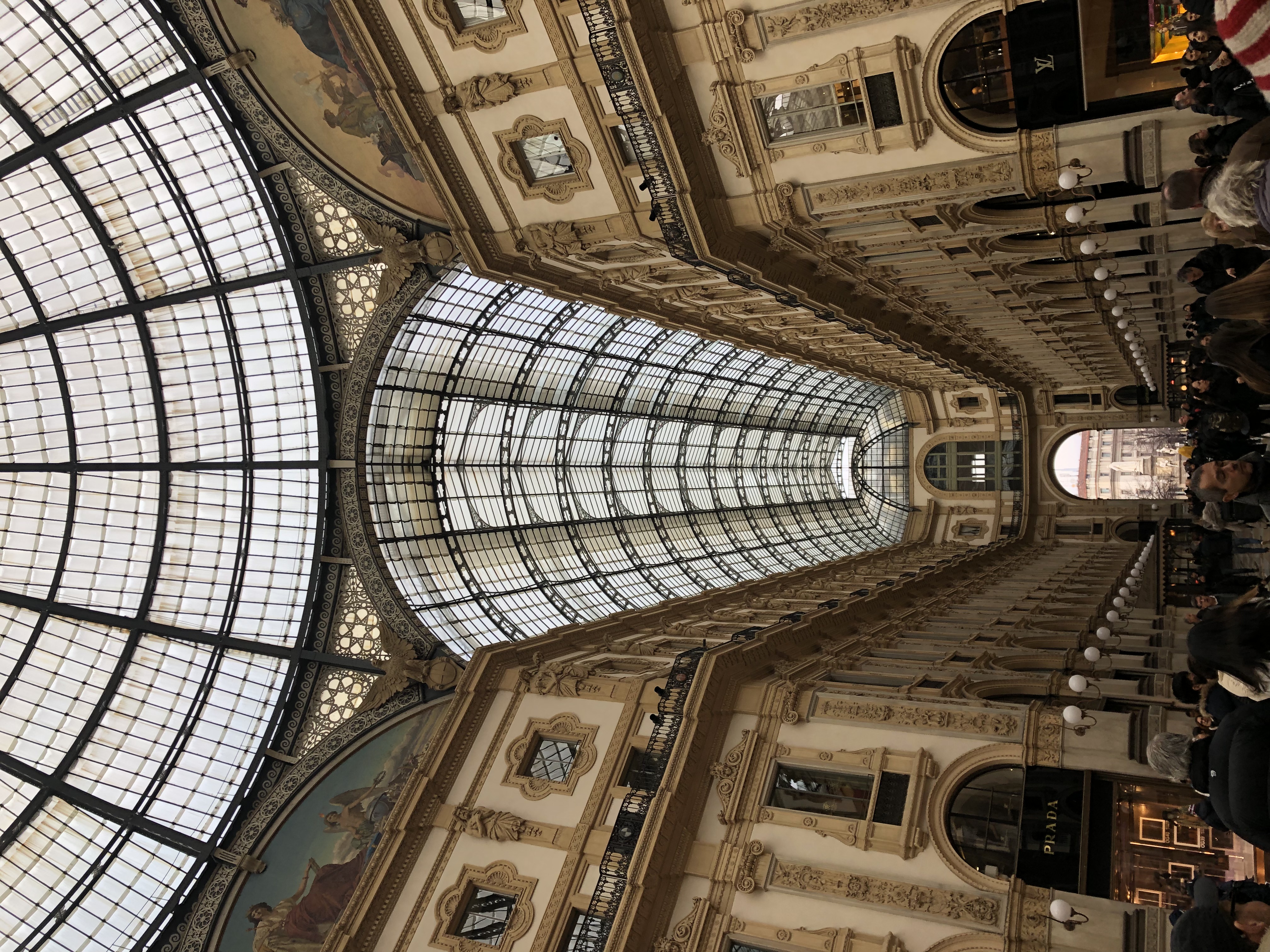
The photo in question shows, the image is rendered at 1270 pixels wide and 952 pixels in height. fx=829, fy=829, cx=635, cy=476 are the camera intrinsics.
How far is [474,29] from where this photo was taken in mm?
17047

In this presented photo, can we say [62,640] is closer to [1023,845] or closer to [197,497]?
[197,497]

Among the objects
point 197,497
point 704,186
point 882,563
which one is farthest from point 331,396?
point 882,563

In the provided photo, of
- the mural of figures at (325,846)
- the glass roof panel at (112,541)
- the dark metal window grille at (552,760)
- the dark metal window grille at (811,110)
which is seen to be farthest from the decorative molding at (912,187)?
the glass roof panel at (112,541)

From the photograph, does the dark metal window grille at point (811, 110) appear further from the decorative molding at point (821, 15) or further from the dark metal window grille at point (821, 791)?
the dark metal window grille at point (821, 791)

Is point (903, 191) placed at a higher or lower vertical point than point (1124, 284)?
higher

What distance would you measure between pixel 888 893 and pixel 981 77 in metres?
13.1

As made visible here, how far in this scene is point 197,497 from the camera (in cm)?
2855

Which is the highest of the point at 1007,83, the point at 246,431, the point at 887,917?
the point at 1007,83

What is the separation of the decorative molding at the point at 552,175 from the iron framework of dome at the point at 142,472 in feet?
27.5

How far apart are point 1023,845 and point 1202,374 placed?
883 cm

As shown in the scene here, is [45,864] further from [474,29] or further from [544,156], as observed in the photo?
[474,29]

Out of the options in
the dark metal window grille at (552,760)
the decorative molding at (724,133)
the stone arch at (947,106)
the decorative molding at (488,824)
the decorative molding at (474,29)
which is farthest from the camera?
the dark metal window grille at (552,760)

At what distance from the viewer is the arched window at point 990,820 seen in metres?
13.1

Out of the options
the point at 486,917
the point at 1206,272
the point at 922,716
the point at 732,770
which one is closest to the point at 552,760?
the point at 486,917
